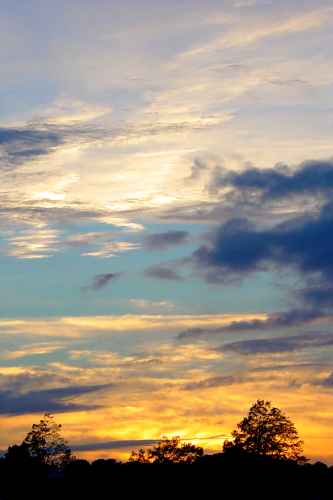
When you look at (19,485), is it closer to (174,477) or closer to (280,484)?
(174,477)

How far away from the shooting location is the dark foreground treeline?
187 meters

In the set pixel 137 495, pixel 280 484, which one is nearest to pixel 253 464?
pixel 280 484

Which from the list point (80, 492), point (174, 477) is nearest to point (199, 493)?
point (174, 477)

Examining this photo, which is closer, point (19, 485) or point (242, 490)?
point (242, 490)

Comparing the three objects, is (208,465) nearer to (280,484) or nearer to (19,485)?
(280,484)

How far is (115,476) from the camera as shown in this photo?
197 m

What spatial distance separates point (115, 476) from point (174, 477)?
12.5m

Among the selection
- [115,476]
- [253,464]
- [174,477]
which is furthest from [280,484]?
[115,476]

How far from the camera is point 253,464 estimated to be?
192 m

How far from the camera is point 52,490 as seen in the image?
7648 inches

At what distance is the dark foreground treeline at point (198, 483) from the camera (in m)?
187

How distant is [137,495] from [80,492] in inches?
447

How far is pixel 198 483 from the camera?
190375mm

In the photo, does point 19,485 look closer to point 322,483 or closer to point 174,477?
point 174,477
